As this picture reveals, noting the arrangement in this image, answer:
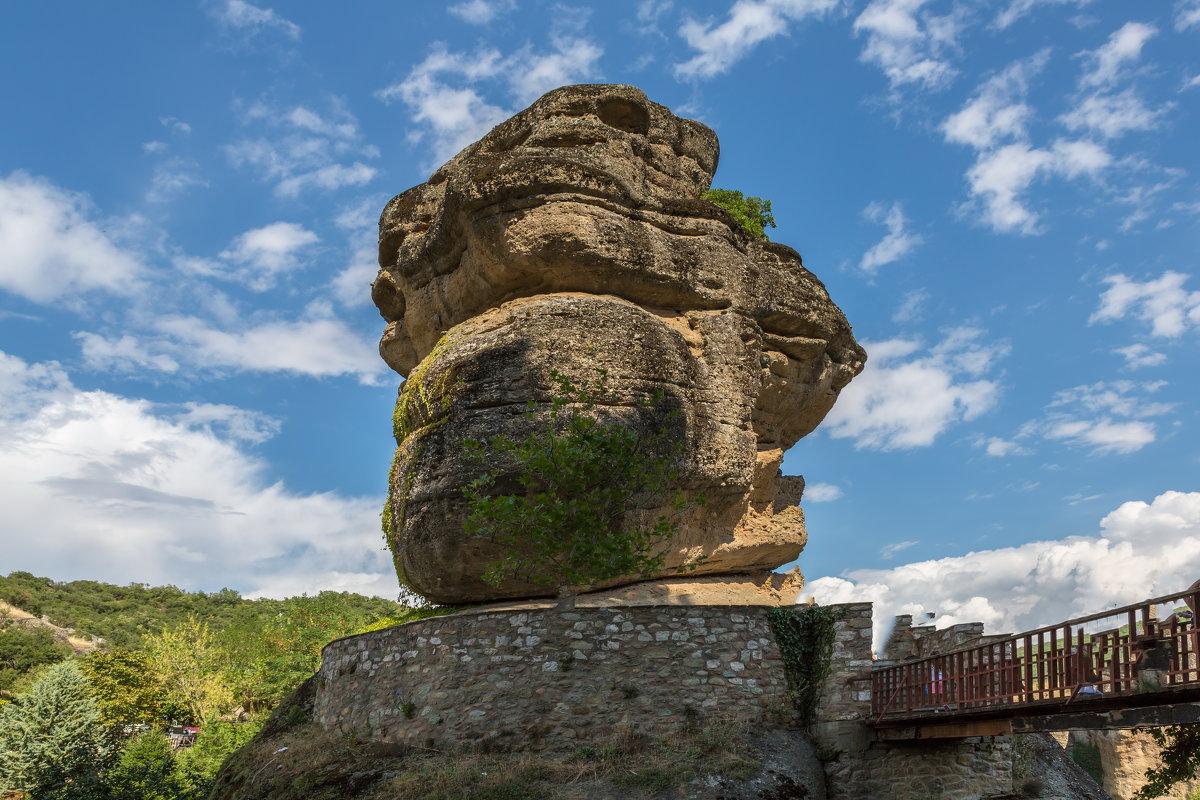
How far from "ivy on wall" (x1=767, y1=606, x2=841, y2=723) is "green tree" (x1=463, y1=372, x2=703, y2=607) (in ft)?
9.50

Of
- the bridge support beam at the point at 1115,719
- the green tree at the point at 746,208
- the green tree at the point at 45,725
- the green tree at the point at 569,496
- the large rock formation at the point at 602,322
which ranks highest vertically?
the green tree at the point at 746,208

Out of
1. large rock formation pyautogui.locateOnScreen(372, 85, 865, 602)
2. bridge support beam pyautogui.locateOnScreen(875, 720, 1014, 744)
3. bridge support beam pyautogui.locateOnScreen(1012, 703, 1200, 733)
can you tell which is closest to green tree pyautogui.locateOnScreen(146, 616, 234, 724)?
large rock formation pyautogui.locateOnScreen(372, 85, 865, 602)

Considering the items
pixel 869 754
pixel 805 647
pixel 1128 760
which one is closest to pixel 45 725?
pixel 805 647

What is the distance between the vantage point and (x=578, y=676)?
13750 millimetres

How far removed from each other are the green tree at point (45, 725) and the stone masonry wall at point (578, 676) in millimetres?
19927

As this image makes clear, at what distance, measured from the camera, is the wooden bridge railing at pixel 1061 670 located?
28.7 ft

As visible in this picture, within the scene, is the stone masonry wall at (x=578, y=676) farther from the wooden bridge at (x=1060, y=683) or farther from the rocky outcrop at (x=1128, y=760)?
the rocky outcrop at (x=1128, y=760)

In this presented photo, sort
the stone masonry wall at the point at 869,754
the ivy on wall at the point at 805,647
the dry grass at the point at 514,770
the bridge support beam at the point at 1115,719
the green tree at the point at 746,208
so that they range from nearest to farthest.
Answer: the bridge support beam at the point at 1115,719 < the dry grass at the point at 514,770 < the stone masonry wall at the point at 869,754 < the ivy on wall at the point at 805,647 < the green tree at the point at 746,208

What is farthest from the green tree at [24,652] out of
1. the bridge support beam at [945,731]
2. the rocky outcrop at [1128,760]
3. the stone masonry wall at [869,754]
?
the rocky outcrop at [1128,760]

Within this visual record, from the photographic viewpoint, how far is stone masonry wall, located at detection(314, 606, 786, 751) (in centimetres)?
1346

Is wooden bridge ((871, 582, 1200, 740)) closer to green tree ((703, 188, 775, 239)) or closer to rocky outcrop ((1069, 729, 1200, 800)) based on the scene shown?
green tree ((703, 188, 775, 239))

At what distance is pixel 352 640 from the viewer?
16672 millimetres

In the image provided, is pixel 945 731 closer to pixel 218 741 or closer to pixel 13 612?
pixel 218 741

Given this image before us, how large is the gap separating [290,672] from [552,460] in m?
19.3
